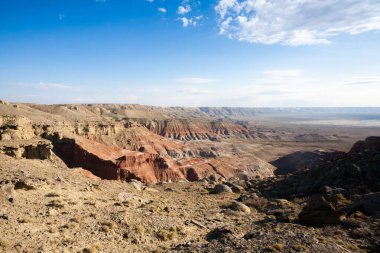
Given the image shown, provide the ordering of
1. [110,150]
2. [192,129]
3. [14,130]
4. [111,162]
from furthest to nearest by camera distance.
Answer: [192,129], [110,150], [111,162], [14,130]

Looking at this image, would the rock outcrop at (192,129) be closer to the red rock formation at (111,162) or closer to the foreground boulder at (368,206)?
the red rock formation at (111,162)

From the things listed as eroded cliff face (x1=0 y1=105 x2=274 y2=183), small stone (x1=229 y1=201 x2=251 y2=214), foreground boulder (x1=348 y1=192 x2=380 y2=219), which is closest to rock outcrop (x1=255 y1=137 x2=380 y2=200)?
foreground boulder (x1=348 y1=192 x2=380 y2=219)

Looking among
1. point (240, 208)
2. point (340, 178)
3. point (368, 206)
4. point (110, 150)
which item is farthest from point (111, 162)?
point (368, 206)

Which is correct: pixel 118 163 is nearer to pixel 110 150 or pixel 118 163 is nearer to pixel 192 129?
pixel 110 150

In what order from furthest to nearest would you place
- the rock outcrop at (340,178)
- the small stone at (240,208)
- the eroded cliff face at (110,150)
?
the eroded cliff face at (110,150), the rock outcrop at (340,178), the small stone at (240,208)

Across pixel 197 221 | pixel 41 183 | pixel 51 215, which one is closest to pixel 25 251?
pixel 51 215

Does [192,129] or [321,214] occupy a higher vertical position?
[321,214]

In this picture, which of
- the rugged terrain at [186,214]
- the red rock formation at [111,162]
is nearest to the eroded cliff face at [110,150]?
the red rock formation at [111,162]

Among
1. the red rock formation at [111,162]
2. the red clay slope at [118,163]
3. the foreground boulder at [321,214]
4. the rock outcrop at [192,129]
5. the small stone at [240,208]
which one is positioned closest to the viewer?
the foreground boulder at [321,214]

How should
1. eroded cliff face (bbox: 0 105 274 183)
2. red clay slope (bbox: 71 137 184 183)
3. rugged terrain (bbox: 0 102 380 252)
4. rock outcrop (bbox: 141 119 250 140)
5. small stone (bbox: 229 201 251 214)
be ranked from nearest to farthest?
rugged terrain (bbox: 0 102 380 252), small stone (bbox: 229 201 251 214), eroded cliff face (bbox: 0 105 274 183), red clay slope (bbox: 71 137 184 183), rock outcrop (bbox: 141 119 250 140)

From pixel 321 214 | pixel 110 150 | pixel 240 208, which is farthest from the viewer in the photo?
pixel 110 150

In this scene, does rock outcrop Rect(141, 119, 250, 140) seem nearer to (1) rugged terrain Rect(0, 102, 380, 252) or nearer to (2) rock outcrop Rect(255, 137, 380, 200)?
(1) rugged terrain Rect(0, 102, 380, 252)

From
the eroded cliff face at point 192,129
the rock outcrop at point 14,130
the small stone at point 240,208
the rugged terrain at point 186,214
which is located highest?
the rock outcrop at point 14,130

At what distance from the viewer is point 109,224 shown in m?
15.8
